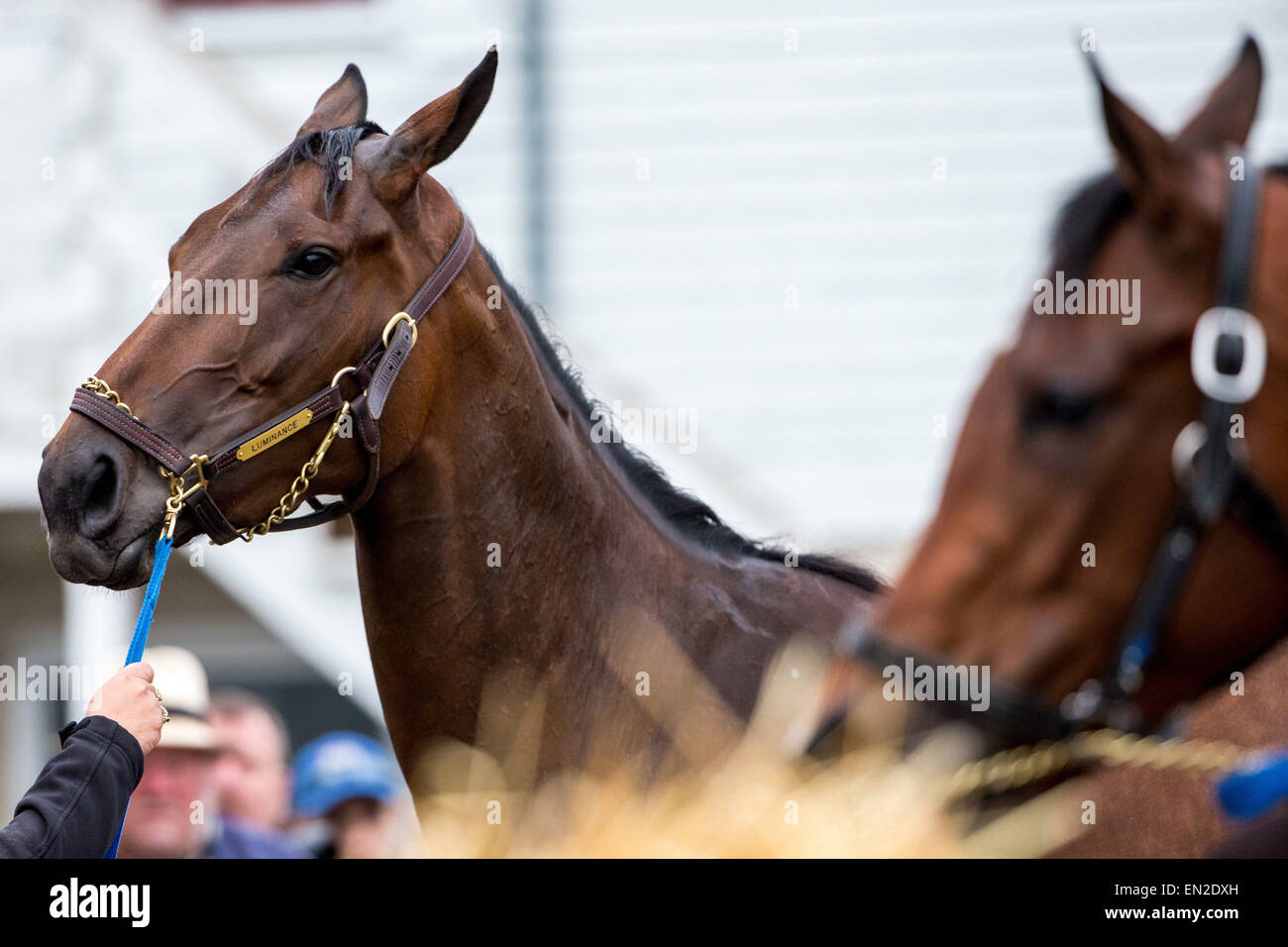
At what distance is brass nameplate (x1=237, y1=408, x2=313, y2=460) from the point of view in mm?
2789

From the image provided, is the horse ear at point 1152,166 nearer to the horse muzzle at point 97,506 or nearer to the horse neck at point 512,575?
the horse neck at point 512,575

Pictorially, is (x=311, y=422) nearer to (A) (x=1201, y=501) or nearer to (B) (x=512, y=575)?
(B) (x=512, y=575)

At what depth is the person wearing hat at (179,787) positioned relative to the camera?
452cm

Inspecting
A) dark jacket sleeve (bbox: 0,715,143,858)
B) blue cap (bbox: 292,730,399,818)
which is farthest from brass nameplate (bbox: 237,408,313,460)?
blue cap (bbox: 292,730,399,818)

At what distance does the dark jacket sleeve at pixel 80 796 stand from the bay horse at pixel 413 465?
0.33 meters

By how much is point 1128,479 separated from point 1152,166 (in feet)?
1.31

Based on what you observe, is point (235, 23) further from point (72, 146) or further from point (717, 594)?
point (717, 594)

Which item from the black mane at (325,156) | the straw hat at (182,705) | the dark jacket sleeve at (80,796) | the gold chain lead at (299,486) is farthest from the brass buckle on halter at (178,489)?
the straw hat at (182,705)

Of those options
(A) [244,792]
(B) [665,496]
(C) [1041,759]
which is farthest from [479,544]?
(A) [244,792]

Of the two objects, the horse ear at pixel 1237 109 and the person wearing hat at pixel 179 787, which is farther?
the person wearing hat at pixel 179 787

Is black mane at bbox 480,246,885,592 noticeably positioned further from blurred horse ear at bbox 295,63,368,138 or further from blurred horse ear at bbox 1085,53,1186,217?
blurred horse ear at bbox 1085,53,1186,217

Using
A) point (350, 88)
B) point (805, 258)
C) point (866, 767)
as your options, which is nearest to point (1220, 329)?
point (866, 767)

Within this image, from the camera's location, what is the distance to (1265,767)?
183 cm

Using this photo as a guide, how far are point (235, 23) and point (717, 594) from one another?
321 inches
